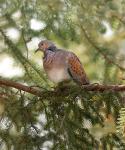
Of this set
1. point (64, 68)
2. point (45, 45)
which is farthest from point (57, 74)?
point (45, 45)

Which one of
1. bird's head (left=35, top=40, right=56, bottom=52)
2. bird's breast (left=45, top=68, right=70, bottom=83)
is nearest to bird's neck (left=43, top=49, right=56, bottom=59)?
bird's head (left=35, top=40, right=56, bottom=52)

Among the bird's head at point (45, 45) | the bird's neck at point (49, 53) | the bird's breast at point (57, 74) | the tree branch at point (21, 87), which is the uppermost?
the bird's head at point (45, 45)

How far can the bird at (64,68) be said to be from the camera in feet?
12.5

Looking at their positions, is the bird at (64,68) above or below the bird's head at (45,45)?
below

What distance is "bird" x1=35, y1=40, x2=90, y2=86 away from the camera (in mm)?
3805

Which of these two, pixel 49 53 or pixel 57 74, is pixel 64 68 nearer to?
pixel 57 74

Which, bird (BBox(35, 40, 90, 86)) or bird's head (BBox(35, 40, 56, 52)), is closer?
bird (BBox(35, 40, 90, 86))

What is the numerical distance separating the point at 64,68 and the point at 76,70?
10 cm

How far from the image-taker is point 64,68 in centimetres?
393

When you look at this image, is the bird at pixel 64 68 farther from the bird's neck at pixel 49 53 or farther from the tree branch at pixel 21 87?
the tree branch at pixel 21 87

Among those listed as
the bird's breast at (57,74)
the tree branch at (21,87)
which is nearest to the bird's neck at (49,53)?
the bird's breast at (57,74)

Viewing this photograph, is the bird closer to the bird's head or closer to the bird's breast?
the bird's breast

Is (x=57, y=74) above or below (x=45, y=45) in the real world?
below

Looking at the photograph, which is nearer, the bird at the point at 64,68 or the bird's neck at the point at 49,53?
the bird at the point at 64,68
